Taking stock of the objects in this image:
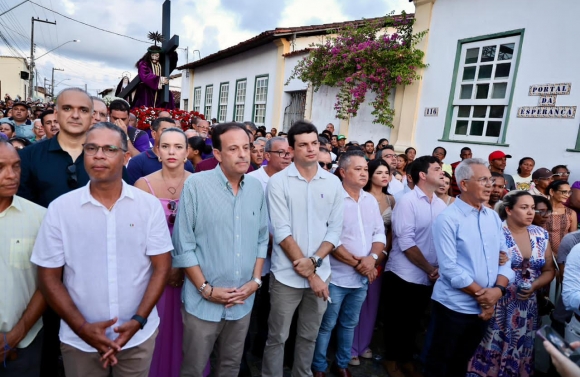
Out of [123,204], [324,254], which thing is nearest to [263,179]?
Result: [324,254]

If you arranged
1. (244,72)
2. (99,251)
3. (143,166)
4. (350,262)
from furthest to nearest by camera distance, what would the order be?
(244,72)
(143,166)
(350,262)
(99,251)

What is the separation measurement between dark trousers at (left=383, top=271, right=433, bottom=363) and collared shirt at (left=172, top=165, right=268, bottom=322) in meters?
1.76

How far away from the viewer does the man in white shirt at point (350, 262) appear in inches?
120

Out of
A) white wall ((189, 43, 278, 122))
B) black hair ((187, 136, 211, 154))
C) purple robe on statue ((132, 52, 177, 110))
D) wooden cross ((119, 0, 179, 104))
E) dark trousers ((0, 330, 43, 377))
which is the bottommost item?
dark trousers ((0, 330, 43, 377))

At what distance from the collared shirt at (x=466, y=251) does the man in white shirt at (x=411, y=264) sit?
476mm

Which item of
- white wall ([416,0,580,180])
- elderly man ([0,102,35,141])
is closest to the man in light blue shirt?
white wall ([416,0,580,180])

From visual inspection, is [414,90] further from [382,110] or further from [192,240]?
[192,240]

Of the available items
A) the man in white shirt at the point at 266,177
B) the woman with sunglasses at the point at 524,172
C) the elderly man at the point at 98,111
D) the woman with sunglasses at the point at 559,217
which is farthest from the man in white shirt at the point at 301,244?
the woman with sunglasses at the point at 524,172

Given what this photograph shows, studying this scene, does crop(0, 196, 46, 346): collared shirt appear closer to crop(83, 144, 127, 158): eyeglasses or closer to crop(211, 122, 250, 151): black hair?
crop(83, 144, 127, 158): eyeglasses

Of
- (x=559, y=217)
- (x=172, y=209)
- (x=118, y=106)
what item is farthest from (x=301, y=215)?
(x=559, y=217)

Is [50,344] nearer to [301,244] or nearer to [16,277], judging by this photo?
[16,277]

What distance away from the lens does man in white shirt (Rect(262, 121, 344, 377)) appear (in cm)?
265

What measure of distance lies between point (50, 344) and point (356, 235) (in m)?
2.53

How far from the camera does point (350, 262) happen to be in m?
2.99
